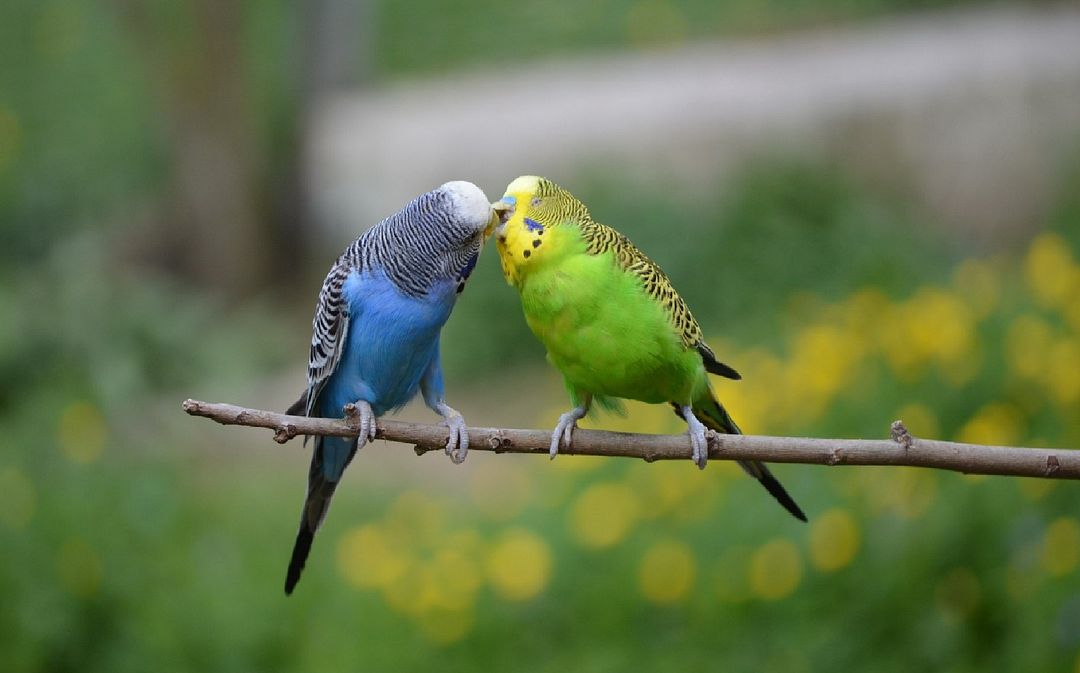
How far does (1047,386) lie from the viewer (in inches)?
183

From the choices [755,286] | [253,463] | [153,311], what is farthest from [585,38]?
[253,463]

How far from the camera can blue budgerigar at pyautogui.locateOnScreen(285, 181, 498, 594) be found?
2.13 metres

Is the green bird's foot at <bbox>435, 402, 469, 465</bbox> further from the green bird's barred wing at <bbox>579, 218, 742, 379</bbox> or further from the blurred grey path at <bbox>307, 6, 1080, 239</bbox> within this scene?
the blurred grey path at <bbox>307, 6, 1080, 239</bbox>

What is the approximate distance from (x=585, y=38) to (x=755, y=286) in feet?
13.3

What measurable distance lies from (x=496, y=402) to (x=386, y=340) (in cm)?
503

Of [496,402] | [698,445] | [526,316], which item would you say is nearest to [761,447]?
[698,445]

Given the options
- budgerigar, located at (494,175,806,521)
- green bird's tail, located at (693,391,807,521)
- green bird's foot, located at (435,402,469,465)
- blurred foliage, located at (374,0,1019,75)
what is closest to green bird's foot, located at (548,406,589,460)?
budgerigar, located at (494,175,806,521)

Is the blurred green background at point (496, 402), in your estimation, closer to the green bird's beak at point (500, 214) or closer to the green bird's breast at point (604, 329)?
the green bird's breast at point (604, 329)

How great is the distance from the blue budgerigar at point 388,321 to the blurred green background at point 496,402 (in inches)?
63.4

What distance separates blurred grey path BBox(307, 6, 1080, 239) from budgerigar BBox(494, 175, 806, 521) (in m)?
6.04

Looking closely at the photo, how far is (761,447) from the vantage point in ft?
7.02

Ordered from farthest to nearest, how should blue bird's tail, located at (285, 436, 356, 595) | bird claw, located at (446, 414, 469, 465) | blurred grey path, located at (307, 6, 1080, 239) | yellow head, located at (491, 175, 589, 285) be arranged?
1. blurred grey path, located at (307, 6, 1080, 239)
2. blue bird's tail, located at (285, 436, 356, 595)
3. bird claw, located at (446, 414, 469, 465)
4. yellow head, located at (491, 175, 589, 285)

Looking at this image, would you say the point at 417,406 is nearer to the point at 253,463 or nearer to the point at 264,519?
the point at 253,463

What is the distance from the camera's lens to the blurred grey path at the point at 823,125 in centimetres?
853
